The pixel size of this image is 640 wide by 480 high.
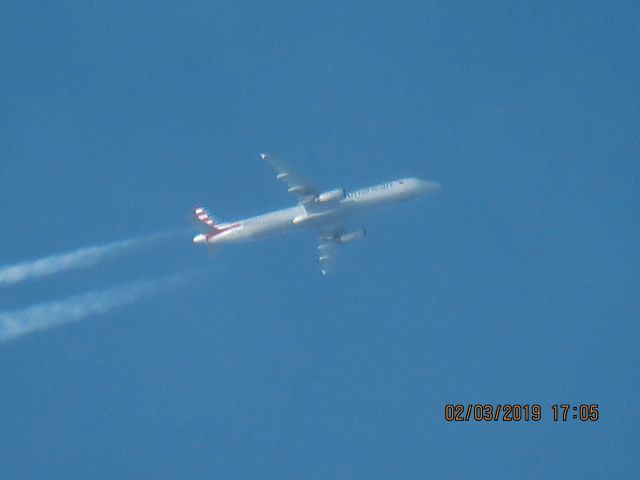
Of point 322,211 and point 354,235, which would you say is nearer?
point 322,211

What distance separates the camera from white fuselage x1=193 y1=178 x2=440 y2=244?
110062 mm

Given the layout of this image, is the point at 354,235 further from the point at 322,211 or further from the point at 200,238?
the point at 200,238

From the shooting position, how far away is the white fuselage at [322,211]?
110 metres

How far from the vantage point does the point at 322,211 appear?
362 ft

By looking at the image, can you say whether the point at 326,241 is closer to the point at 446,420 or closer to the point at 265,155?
the point at 265,155

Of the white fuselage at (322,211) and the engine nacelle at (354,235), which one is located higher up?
the white fuselage at (322,211)

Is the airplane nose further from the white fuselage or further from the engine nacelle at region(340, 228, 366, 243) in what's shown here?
the engine nacelle at region(340, 228, 366, 243)

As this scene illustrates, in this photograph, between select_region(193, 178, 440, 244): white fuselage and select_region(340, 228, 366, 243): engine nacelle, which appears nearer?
select_region(193, 178, 440, 244): white fuselage

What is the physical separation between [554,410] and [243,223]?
26381 mm

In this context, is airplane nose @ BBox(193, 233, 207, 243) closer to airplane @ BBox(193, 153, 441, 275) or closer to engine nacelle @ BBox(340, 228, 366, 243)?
airplane @ BBox(193, 153, 441, 275)

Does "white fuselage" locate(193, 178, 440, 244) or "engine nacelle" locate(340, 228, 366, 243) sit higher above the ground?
"white fuselage" locate(193, 178, 440, 244)

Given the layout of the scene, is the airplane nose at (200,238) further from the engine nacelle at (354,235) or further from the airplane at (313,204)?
the engine nacelle at (354,235)

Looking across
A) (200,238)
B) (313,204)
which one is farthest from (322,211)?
(200,238)

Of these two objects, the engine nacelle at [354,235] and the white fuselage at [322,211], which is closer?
the white fuselage at [322,211]
